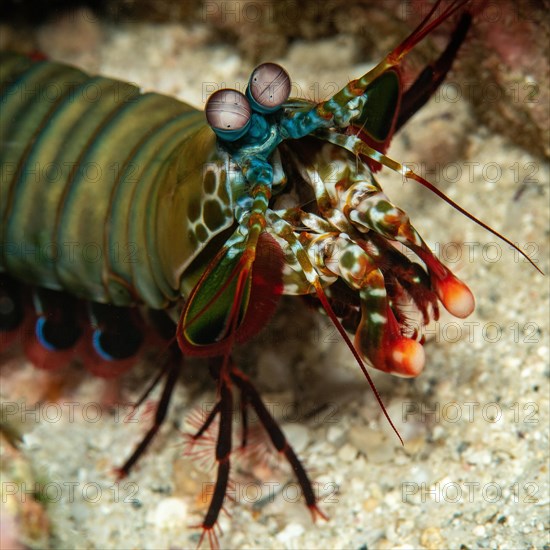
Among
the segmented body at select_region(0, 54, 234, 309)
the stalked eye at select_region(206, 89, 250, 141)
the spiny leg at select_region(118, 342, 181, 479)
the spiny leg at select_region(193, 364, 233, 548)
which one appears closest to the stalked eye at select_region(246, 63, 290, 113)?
the stalked eye at select_region(206, 89, 250, 141)

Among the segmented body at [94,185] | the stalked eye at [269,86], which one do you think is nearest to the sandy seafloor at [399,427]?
the segmented body at [94,185]

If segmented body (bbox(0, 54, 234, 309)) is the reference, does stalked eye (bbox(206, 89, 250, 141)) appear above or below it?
above

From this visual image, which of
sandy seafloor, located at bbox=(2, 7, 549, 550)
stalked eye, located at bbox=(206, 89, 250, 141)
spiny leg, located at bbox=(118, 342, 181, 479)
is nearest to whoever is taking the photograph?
stalked eye, located at bbox=(206, 89, 250, 141)

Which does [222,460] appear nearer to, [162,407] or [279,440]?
[279,440]

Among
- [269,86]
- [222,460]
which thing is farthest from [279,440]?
[269,86]

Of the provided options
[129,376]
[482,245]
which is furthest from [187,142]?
[482,245]

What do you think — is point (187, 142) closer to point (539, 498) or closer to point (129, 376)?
point (129, 376)

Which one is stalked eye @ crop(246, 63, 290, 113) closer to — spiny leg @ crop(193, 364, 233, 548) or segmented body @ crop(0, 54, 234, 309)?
segmented body @ crop(0, 54, 234, 309)
